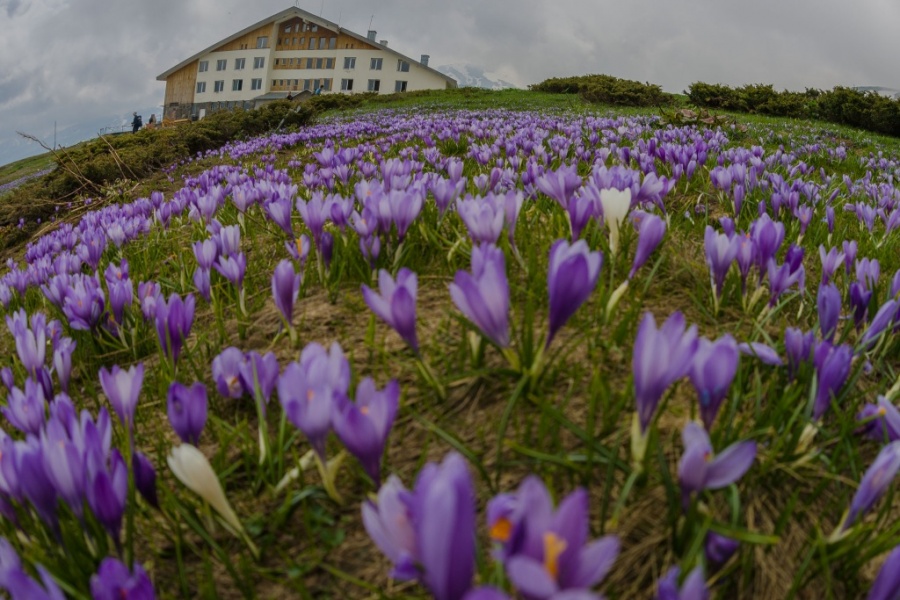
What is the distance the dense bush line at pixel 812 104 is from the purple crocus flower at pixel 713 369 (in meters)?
A: 27.0

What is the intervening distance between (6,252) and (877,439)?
12.3 metres

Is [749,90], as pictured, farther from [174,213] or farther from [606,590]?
[606,590]

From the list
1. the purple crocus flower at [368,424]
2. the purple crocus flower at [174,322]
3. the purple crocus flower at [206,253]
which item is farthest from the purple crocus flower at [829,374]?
the purple crocus flower at [206,253]

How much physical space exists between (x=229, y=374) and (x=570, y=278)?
1138 millimetres

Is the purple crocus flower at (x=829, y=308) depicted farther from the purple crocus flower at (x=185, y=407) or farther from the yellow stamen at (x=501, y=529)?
the purple crocus flower at (x=185, y=407)

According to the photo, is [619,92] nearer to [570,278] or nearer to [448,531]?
[570,278]

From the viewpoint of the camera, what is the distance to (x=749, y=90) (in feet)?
91.8

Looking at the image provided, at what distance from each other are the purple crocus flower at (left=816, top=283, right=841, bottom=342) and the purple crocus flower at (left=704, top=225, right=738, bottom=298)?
31cm

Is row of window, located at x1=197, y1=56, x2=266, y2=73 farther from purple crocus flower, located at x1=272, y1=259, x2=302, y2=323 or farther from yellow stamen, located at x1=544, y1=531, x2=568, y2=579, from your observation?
yellow stamen, located at x1=544, y1=531, x2=568, y2=579

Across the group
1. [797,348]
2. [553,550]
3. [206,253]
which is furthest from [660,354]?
[206,253]

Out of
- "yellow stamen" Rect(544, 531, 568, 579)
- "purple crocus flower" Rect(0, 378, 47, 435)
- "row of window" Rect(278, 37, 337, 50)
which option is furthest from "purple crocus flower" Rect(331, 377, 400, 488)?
"row of window" Rect(278, 37, 337, 50)

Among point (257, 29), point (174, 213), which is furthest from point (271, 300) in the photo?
point (257, 29)

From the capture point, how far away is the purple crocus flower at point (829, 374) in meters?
1.47

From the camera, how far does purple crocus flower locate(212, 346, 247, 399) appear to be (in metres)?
1.88
